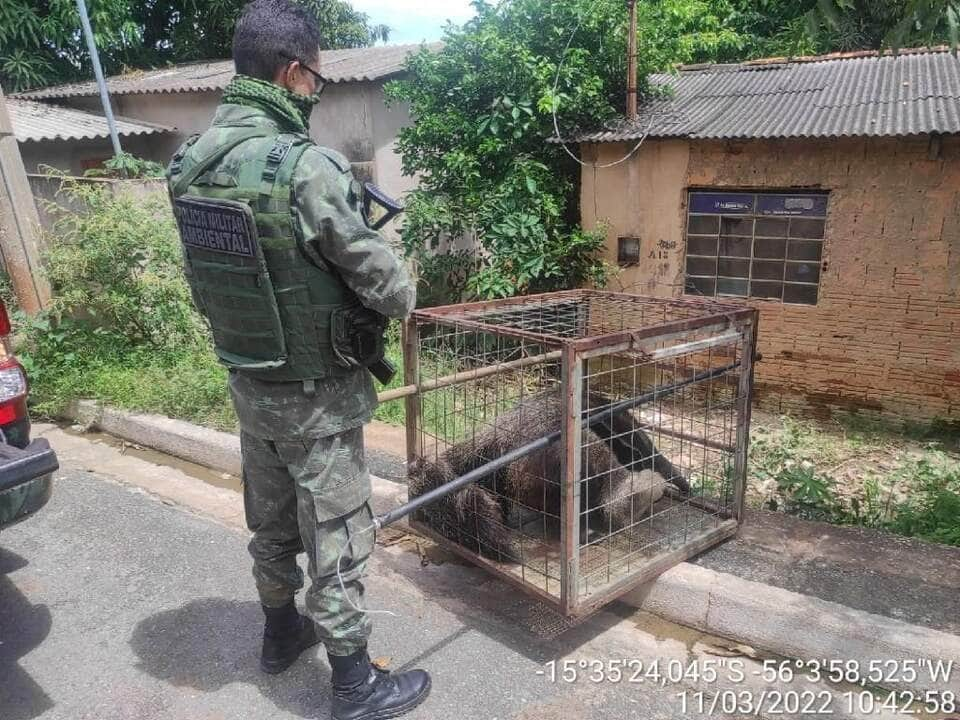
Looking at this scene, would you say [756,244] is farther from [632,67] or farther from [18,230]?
[18,230]

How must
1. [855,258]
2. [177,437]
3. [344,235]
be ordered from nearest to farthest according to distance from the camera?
[344,235]
[177,437]
[855,258]

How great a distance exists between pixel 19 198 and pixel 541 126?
15.4 feet

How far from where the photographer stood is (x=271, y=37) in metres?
2.01

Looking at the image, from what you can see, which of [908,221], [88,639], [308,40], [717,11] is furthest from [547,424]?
[717,11]

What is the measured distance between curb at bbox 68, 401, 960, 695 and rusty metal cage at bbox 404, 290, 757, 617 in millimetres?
149

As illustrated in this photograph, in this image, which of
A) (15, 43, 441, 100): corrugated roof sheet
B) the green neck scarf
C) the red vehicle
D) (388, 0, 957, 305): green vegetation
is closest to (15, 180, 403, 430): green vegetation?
the red vehicle

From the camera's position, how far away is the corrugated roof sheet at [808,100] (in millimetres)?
5918

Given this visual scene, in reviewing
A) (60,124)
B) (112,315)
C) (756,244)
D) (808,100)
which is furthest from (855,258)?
(60,124)

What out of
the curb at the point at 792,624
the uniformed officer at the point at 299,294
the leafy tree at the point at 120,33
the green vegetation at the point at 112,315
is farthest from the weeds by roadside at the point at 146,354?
the leafy tree at the point at 120,33

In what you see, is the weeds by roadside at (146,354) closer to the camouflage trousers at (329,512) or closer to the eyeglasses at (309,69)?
the camouflage trousers at (329,512)

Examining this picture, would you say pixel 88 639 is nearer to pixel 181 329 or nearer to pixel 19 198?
pixel 181 329

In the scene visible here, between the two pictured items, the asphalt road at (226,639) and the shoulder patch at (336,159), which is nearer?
the shoulder patch at (336,159)

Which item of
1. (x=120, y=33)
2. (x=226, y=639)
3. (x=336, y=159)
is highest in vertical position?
(x=120, y=33)

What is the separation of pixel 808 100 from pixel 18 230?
7123 mm
